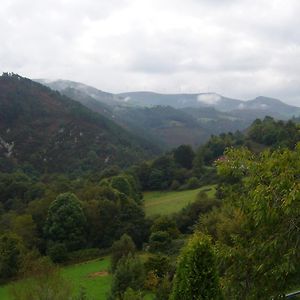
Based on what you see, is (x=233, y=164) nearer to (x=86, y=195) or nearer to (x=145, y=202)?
(x=86, y=195)

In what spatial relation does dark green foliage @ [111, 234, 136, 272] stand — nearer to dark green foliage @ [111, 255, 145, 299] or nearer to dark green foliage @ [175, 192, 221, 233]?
dark green foliage @ [111, 255, 145, 299]

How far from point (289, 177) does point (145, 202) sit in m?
64.2

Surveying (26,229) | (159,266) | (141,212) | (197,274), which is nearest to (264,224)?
(197,274)

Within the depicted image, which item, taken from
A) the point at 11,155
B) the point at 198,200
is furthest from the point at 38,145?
the point at 198,200

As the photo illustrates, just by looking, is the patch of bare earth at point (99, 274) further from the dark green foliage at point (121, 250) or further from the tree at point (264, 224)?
the tree at point (264, 224)

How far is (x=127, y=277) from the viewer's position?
27688mm

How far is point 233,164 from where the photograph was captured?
771cm

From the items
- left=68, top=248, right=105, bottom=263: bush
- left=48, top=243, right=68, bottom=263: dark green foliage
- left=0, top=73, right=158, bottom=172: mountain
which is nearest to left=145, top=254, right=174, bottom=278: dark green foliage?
left=68, top=248, right=105, bottom=263: bush

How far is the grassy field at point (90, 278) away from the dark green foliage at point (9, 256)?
159cm

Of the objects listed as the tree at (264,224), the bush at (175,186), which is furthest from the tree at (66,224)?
the tree at (264,224)

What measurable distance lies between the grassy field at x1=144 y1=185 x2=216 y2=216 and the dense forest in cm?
237

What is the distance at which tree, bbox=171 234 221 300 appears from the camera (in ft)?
29.3

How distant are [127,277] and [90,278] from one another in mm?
13120

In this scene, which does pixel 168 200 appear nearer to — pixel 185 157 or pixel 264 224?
pixel 185 157
